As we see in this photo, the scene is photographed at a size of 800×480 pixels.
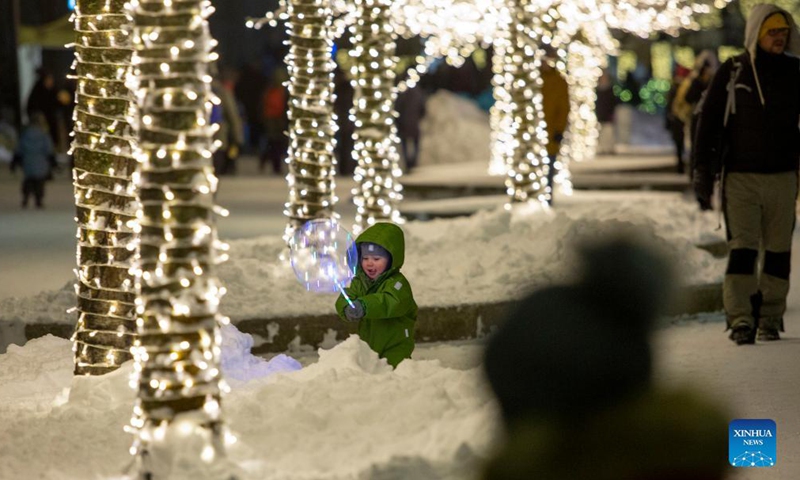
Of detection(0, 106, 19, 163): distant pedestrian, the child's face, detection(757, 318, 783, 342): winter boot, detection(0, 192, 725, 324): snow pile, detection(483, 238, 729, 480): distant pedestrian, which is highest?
detection(483, 238, 729, 480): distant pedestrian

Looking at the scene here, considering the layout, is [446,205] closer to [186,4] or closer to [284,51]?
[186,4]

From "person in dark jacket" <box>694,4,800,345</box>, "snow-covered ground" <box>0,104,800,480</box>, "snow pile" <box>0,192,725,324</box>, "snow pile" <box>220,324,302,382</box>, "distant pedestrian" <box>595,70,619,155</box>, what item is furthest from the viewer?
"distant pedestrian" <box>595,70,619,155</box>

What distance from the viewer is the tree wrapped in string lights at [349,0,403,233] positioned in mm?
13195

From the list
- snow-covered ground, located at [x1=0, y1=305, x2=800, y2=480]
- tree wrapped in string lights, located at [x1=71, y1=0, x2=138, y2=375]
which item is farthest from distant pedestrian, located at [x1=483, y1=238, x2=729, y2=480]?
tree wrapped in string lights, located at [x1=71, y1=0, x2=138, y2=375]

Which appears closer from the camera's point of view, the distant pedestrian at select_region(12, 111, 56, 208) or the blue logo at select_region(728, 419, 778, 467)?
the blue logo at select_region(728, 419, 778, 467)

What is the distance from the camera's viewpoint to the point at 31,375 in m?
8.04

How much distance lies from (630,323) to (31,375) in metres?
6.43

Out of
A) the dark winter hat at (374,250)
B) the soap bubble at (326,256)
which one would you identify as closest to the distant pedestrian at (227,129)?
the soap bubble at (326,256)

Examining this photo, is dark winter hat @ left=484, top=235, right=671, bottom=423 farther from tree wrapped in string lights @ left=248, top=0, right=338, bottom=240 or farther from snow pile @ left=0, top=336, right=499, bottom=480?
tree wrapped in string lights @ left=248, top=0, right=338, bottom=240

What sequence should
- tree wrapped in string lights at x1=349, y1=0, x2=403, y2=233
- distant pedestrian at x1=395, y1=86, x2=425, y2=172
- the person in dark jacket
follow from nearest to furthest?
the person in dark jacket < tree wrapped in string lights at x1=349, y1=0, x2=403, y2=233 < distant pedestrian at x1=395, y1=86, x2=425, y2=172

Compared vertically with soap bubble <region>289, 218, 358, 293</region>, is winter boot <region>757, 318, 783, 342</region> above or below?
below

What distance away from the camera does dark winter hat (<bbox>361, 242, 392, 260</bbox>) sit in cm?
714

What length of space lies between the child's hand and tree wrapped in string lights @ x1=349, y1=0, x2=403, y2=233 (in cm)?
629

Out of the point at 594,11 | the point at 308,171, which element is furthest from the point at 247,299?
the point at 594,11
